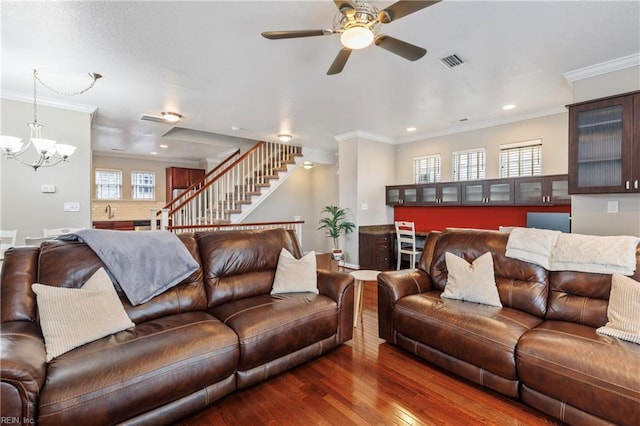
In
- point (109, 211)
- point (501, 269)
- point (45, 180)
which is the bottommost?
point (501, 269)

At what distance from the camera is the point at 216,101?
13.4 feet

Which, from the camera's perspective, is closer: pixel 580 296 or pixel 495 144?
pixel 580 296

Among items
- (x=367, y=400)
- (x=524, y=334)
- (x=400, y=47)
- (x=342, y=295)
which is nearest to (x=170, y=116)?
(x=400, y=47)

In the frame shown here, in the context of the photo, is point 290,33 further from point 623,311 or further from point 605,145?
point 605,145

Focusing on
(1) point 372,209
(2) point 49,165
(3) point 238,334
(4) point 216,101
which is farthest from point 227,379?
(1) point 372,209

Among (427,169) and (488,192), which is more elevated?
(427,169)

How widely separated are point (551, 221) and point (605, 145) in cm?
135

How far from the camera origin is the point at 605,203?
3.26m

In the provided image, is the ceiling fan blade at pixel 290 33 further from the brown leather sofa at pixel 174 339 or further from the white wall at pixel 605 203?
the white wall at pixel 605 203

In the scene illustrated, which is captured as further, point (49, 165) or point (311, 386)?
point (49, 165)

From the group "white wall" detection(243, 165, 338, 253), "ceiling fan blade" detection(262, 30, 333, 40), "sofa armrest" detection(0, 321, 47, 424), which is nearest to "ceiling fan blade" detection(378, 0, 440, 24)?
"ceiling fan blade" detection(262, 30, 333, 40)

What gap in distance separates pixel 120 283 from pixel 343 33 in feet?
7.53

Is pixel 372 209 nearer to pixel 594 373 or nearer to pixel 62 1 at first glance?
pixel 594 373

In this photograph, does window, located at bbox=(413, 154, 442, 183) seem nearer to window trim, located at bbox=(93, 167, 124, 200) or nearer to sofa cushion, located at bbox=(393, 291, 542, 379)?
sofa cushion, located at bbox=(393, 291, 542, 379)
